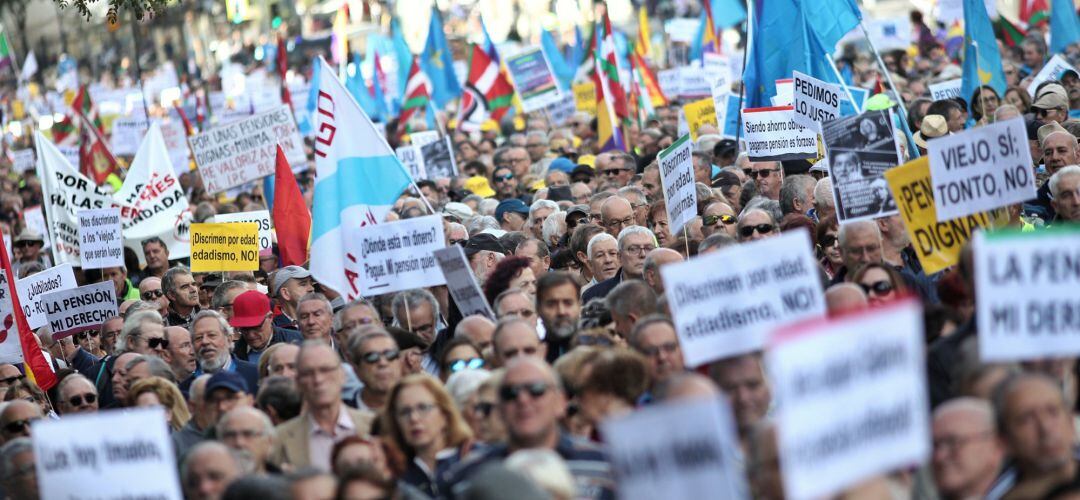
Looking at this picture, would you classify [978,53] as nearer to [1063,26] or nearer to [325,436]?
[1063,26]

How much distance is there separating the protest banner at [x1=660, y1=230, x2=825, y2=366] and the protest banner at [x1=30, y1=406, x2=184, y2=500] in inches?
72.6

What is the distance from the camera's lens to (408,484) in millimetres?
6703

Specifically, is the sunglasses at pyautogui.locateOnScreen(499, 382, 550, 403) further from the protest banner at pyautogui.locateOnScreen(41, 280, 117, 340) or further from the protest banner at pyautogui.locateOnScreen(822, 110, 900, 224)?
the protest banner at pyautogui.locateOnScreen(41, 280, 117, 340)

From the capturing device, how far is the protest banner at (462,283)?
946cm

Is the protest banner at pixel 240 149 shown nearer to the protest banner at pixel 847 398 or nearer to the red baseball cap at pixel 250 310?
the red baseball cap at pixel 250 310

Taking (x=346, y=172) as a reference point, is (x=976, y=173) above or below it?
below

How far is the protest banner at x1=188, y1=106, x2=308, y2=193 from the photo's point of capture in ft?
56.9

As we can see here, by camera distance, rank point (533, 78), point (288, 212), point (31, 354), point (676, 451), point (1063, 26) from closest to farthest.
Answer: point (676, 451) → point (31, 354) → point (288, 212) → point (1063, 26) → point (533, 78)

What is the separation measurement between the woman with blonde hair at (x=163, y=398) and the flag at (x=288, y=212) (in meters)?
4.37

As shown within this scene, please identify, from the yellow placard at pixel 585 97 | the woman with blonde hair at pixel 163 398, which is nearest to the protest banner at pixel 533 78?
the yellow placard at pixel 585 97

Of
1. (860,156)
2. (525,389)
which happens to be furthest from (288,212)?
(525,389)

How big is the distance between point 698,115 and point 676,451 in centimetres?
1417

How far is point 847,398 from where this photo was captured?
4.68m

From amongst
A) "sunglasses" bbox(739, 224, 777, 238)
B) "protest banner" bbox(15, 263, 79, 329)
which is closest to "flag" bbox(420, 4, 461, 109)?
"protest banner" bbox(15, 263, 79, 329)
